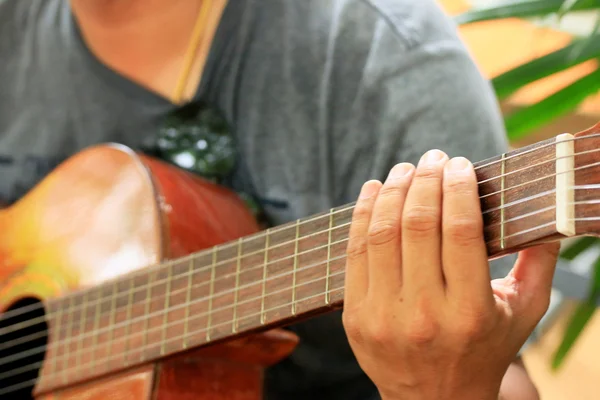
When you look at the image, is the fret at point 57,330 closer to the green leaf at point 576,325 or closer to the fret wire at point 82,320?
the fret wire at point 82,320

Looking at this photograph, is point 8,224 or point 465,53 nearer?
point 465,53

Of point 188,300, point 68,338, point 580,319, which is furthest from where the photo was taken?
point 580,319

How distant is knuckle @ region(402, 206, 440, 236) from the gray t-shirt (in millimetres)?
212

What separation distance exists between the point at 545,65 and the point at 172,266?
1.61ft

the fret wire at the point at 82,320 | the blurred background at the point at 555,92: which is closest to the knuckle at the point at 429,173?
the blurred background at the point at 555,92

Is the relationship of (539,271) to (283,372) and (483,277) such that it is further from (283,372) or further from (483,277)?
(283,372)

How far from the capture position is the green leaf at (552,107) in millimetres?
772

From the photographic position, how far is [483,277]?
434 millimetres

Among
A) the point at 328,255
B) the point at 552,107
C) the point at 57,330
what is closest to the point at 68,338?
the point at 57,330

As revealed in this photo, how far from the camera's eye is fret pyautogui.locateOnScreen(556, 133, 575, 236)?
398mm

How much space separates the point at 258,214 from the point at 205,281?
185 mm

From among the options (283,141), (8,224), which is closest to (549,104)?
(283,141)

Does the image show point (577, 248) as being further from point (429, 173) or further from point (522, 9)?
point (429, 173)

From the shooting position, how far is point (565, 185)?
404mm
